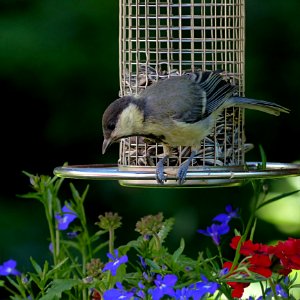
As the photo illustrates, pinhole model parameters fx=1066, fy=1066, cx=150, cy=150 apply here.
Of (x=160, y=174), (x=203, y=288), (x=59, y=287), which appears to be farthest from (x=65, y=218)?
(x=203, y=288)

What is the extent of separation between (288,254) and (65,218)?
0.94 m

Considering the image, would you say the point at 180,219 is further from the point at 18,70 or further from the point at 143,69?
the point at 143,69

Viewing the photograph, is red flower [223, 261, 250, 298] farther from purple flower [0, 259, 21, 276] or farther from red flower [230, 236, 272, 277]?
purple flower [0, 259, 21, 276]

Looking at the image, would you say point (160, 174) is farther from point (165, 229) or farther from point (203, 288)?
→ point (203, 288)

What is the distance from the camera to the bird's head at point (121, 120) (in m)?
4.05

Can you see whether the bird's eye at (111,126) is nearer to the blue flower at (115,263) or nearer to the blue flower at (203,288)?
the blue flower at (115,263)

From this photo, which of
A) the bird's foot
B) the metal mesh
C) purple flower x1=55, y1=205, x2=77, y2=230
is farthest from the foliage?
the metal mesh

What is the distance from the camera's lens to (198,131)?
427 centimetres

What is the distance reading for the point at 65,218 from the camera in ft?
12.7

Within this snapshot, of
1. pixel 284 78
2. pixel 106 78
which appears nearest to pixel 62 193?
pixel 106 78

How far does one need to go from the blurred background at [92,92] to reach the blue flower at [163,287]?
3.31 meters

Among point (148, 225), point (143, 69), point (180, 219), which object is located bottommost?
point (180, 219)

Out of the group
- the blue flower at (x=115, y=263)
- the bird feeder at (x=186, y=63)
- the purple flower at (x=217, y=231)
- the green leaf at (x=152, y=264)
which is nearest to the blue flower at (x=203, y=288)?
the green leaf at (x=152, y=264)

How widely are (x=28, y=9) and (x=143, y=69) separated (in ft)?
7.01
